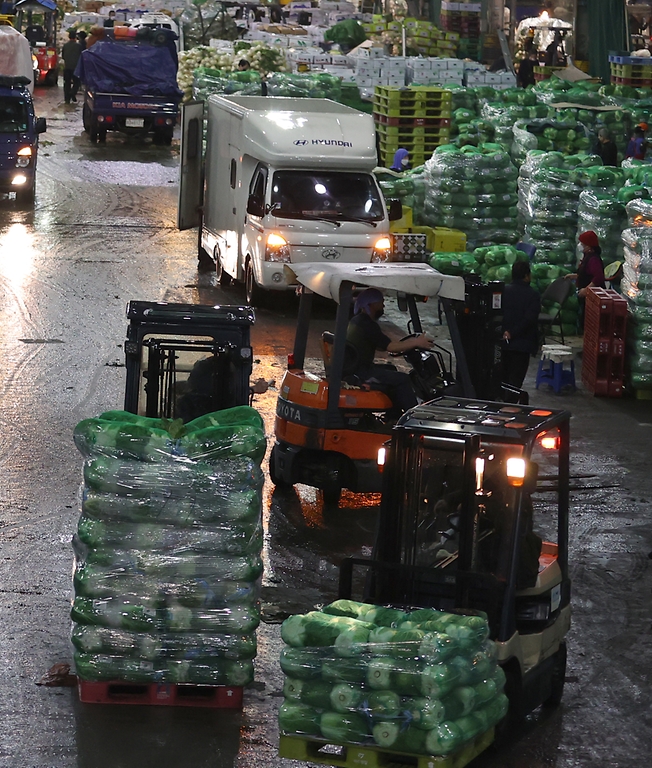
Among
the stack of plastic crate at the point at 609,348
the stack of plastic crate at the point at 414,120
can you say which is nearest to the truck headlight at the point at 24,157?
the stack of plastic crate at the point at 414,120

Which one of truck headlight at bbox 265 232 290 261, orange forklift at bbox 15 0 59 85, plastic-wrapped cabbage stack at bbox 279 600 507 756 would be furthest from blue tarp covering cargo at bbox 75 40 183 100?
plastic-wrapped cabbage stack at bbox 279 600 507 756

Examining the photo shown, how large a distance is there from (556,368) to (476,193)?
6886 millimetres

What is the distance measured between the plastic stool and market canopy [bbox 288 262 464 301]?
14.5ft

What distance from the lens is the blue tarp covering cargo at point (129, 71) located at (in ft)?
110

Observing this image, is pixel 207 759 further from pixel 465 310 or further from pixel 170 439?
pixel 465 310

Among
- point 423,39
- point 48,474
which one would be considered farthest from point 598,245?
point 423,39

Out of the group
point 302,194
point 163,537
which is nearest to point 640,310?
point 302,194

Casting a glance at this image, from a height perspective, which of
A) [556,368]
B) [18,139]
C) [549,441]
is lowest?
[556,368]

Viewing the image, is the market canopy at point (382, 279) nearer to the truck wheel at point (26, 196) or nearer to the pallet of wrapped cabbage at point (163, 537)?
the pallet of wrapped cabbage at point (163, 537)

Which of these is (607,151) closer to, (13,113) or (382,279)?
(13,113)

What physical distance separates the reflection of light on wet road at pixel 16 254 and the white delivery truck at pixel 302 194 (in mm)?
3304

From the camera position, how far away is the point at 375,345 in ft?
35.8

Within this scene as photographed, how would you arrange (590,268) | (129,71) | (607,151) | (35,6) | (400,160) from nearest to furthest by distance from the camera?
(590,268) < (607,151) < (400,160) < (129,71) < (35,6)

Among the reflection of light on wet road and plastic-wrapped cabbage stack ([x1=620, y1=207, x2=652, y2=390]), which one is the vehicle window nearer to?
the reflection of light on wet road
